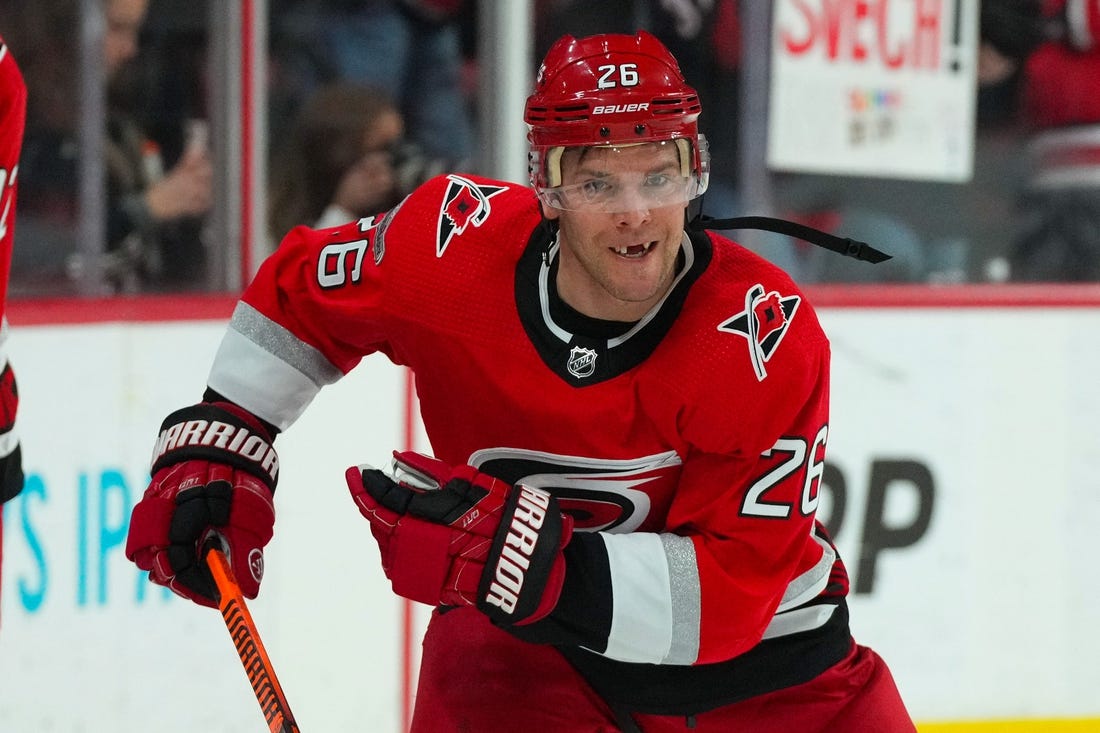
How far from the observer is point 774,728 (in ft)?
6.91

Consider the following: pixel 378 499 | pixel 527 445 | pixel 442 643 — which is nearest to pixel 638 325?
pixel 527 445

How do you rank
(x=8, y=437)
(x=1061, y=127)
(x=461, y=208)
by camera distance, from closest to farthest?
(x=461, y=208) → (x=8, y=437) → (x=1061, y=127)

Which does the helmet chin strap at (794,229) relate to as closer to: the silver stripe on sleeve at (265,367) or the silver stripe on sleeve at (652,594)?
the silver stripe on sleeve at (652,594)

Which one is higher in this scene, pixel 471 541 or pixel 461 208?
pixel 461 208

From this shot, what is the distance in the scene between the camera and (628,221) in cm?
188

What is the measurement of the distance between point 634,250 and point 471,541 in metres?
0.38

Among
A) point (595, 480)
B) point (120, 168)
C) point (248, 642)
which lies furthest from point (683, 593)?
point (120, 168)

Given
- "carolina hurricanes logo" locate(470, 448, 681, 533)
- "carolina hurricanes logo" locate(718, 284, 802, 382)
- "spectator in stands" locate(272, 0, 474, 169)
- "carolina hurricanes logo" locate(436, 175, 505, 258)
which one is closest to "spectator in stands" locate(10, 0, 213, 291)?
"spectator in stands" locate(272, 0, 474, 169)

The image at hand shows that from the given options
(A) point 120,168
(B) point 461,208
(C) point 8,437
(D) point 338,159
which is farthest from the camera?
(D) point 338,159

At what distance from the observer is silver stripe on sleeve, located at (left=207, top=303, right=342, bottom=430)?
2.18 m

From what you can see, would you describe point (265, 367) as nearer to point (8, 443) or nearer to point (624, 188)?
point (8, 443)

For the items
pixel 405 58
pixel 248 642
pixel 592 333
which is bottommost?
pixel 248 642

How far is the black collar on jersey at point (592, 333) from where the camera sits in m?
1.94

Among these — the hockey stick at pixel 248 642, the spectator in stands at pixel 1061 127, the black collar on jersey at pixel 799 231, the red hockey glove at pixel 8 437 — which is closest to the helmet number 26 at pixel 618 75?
the black collar on jersey at pixel 799 231
